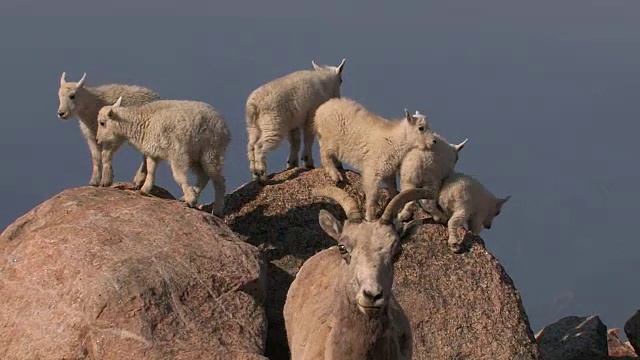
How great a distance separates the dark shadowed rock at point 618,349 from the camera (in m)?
19.7

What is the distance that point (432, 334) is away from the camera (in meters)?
16.0

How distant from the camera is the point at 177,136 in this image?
1688 centimetres

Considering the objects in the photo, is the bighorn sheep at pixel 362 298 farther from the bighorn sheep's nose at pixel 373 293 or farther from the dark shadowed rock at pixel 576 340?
Result: the dark shadowed rock at pixel 576 340

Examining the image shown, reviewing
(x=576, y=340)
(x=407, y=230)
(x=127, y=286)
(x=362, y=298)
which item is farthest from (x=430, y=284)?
(x=362, y=298)

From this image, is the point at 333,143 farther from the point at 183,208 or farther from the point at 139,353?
the point at 139,353

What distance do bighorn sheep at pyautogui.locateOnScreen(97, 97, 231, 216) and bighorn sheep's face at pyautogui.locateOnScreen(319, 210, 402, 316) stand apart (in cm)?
579

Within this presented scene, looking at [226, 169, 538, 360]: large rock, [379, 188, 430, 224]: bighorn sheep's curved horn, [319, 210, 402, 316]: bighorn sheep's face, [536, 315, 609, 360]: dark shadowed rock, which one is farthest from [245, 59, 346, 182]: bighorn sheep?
[319, 210, 402, 316]: bighorn sheep's face

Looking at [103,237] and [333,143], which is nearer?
[103,237]

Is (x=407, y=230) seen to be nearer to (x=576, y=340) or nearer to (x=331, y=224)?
(x=331, y=224)

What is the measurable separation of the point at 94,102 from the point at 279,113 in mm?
3169

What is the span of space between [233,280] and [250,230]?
9.61ft

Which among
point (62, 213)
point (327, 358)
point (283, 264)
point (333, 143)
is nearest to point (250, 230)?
point (283, 264)

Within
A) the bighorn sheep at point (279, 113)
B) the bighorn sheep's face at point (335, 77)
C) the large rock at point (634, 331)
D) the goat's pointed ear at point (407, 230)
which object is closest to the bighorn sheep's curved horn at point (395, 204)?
the goat's pointed ear at point (407, 230)

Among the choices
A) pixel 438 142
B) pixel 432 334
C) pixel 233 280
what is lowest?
pixel 432 334
